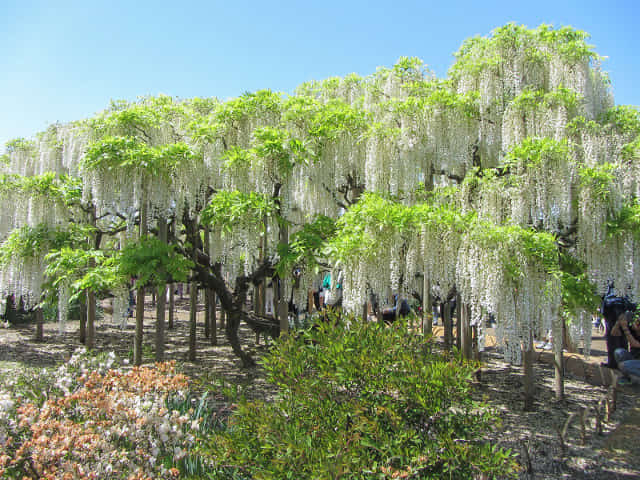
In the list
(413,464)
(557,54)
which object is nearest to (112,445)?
(413,464)

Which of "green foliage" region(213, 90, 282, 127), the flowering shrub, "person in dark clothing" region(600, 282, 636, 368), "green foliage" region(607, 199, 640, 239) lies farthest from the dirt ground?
"green foliage" region(213, 90, 282, 127)

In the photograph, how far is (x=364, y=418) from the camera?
2.63m

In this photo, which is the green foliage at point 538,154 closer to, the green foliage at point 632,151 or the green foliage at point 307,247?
the green foliage at point 632,151

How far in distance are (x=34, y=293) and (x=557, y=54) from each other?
35.8ft

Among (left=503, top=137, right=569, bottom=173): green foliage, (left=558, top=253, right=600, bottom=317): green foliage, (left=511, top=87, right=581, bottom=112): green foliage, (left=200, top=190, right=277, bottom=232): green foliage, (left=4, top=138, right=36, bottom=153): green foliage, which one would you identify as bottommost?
(left=558, top=253, right=600, bottom=317): green foliage

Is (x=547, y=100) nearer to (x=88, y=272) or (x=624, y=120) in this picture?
(x=624, y=120)

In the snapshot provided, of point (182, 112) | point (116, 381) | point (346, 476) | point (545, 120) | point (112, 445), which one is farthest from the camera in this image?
point (182, 112)

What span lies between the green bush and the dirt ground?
402mm

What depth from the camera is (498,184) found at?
621 centimetres

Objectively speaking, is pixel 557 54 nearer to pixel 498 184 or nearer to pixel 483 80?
pixel 483 80

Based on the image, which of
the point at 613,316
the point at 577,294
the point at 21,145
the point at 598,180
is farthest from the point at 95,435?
the point at 21,145

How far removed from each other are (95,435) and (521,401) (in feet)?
23.5

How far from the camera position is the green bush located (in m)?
2.55

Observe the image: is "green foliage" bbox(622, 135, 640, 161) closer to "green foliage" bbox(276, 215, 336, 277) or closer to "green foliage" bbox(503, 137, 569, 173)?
"green foliage" bbox(503, 137, 569, 173)
